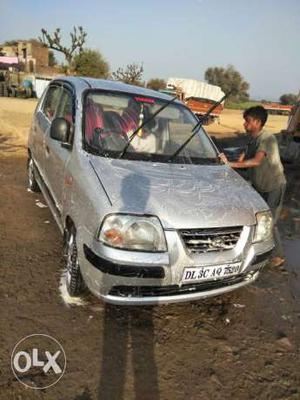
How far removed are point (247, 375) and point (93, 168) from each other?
6.34 feet

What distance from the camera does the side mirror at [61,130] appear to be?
12.3 feet

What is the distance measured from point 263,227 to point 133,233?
1.15 m

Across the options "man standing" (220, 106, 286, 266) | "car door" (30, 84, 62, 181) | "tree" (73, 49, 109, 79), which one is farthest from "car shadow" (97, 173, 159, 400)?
"tree" (73, 49, 109, 79)

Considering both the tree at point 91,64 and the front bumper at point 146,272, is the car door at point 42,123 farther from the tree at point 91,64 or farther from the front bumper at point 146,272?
the tree at point 91,64

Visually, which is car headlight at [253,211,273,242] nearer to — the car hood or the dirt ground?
the car hood

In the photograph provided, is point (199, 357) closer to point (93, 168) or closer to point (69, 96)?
point (93, 168)

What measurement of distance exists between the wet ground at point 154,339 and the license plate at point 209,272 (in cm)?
51

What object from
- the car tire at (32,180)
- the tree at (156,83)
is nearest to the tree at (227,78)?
the tree at (156,83)

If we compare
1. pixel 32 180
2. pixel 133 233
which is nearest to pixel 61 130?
pixel 133 233

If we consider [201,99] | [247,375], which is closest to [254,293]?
[247,375]

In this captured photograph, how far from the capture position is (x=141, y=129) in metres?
4.04

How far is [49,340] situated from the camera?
115 inches

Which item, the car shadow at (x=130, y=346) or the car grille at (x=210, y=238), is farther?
the car grille at (x=210, y=238)

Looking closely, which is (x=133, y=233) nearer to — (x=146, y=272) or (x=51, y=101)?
(x=146, y=272)
